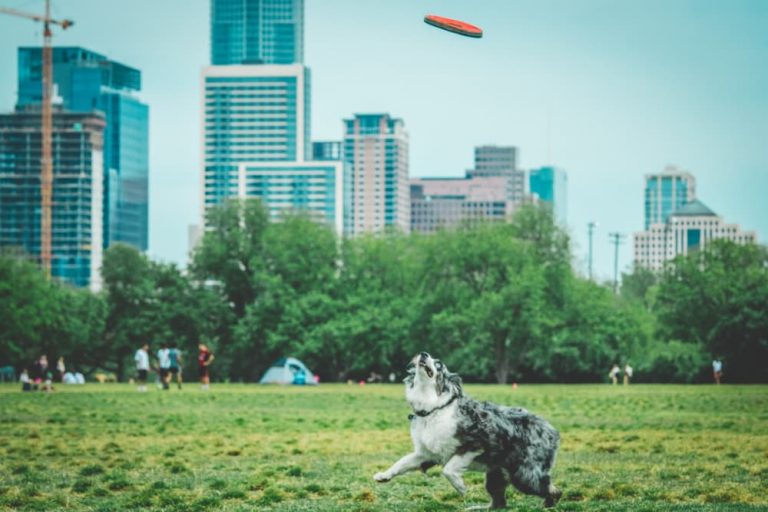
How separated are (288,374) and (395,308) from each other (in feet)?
50.9

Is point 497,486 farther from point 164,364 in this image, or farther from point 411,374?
point 164,364

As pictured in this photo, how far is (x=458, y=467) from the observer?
578 inches

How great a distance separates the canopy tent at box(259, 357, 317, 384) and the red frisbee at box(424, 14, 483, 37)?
6759 cm

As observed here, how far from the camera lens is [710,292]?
314ft

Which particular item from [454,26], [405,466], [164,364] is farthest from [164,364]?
[405,466]

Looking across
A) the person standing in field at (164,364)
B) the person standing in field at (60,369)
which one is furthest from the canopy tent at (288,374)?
the person standing in field at (164,364)

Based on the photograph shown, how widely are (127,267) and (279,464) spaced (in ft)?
310

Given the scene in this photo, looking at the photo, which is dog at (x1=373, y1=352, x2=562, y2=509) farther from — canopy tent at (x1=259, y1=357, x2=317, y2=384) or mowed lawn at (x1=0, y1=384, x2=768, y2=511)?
canopy tent at (x1=259, y1=357, x2=317, y2=384)

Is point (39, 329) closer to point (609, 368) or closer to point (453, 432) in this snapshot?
point (609, 368)

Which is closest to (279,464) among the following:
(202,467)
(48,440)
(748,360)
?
(202,467)

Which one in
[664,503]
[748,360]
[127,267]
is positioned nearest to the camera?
[664,503]

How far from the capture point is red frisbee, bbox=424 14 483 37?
19.9 metres

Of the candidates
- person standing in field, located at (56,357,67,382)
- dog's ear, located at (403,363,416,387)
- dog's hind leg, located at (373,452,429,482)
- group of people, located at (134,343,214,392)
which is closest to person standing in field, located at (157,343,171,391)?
group of people, located at (134,343,214,392)

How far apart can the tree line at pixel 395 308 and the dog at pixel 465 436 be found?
247 ft
